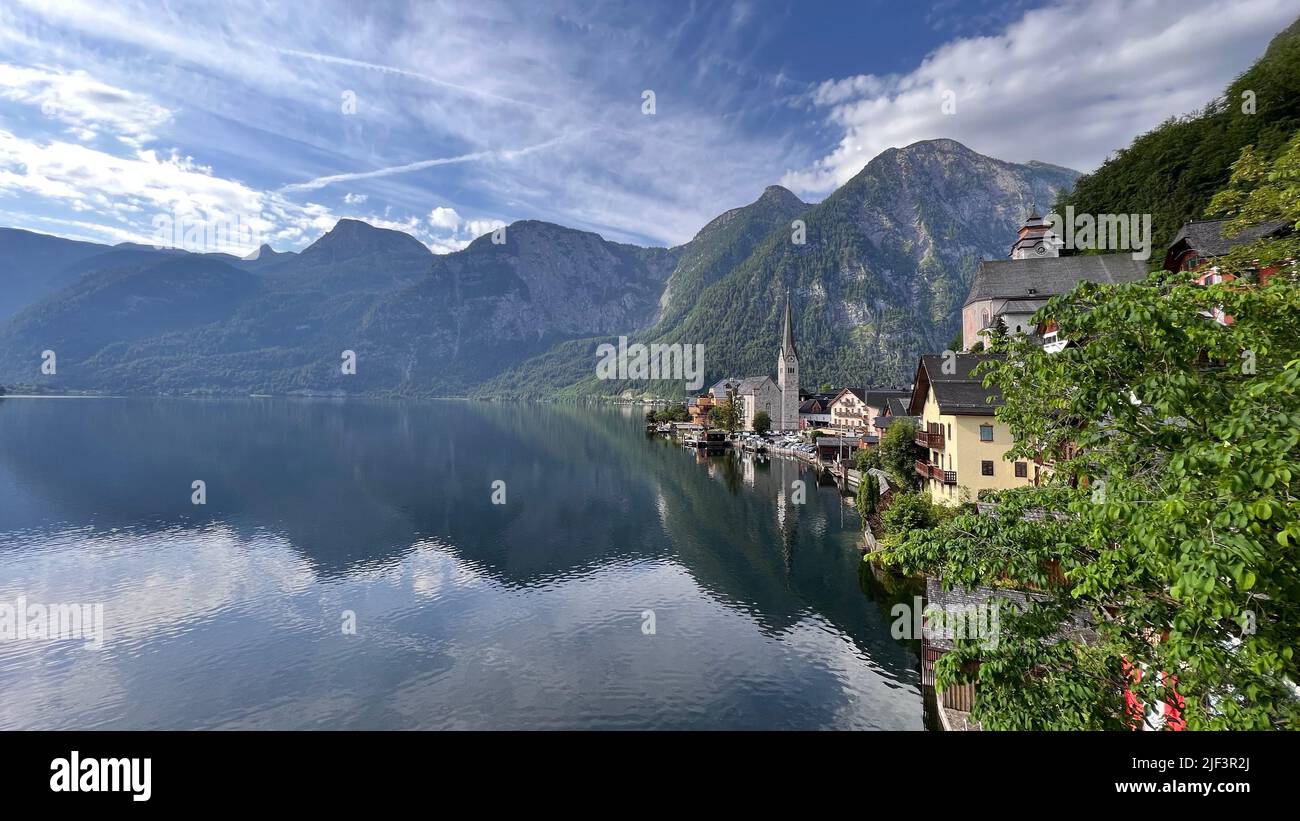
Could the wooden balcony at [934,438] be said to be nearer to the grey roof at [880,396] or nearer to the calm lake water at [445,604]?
the calm lake water at [445,604]

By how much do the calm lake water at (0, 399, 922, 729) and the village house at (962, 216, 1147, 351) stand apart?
42.9m

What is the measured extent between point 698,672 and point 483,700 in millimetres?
10283

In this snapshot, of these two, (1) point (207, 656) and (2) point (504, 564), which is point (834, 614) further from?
(1) point (207, 656)

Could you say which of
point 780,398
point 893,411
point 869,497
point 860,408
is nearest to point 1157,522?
point 869,497

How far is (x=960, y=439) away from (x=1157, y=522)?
1498 inches

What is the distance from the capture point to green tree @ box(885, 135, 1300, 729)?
7.20 metres

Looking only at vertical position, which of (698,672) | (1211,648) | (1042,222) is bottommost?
(698,672)

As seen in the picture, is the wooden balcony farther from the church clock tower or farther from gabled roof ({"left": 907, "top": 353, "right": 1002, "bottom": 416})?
the church clock tower

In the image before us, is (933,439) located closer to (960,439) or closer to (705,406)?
(960,439)

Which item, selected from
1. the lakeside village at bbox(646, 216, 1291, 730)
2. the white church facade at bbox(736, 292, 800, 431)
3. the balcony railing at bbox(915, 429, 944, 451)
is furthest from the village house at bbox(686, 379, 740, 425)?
the balcony railing at bbox(915, 429, 944, 451)

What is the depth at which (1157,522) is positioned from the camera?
302 inches
